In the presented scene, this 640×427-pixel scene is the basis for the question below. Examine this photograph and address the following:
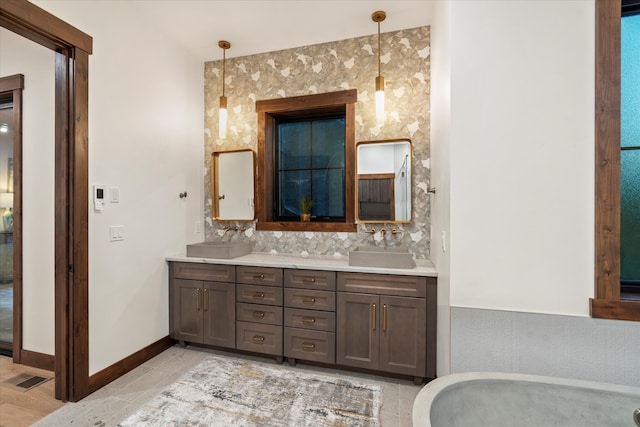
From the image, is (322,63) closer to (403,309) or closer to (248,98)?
(248,98)

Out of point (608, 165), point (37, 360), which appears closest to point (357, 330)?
point (608, 165)

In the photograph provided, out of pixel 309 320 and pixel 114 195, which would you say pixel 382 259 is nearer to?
pixel 309 320

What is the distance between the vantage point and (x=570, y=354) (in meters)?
1.28

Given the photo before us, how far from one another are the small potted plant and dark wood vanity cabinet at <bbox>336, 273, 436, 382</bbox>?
2.77ft

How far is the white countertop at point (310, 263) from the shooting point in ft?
7.21

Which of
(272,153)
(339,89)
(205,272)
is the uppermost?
(339,89)

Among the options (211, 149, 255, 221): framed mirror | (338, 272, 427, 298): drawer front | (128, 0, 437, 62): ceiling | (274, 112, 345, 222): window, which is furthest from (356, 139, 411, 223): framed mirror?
(211, 149, 255, 221): framed mirror

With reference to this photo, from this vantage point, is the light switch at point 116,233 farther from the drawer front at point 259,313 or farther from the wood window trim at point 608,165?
the wood window trim at point 608,165

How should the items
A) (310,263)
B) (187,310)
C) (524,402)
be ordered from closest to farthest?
(524,402) < (310,263) < (187,310)

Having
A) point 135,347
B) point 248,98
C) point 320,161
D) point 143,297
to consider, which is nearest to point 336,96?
point 320,161

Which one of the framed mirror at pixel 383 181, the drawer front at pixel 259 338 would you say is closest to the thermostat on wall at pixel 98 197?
the drawer front at pixel 259 338

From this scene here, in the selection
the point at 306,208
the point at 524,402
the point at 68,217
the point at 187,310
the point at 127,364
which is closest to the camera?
the point at 524,402

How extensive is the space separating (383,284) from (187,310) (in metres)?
1.77

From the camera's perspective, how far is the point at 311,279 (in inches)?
95.0
